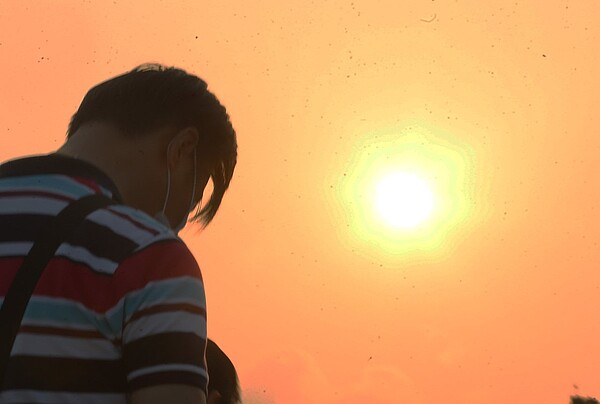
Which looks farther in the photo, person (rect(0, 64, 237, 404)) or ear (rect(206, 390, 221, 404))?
ear (rect(206, 390, 221, 404))

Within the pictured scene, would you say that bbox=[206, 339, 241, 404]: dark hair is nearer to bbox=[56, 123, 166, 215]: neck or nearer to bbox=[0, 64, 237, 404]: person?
bbox=[56, 123, 166, 215]: neck

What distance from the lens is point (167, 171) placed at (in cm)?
393

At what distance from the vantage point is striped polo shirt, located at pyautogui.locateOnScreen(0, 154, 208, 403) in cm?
296

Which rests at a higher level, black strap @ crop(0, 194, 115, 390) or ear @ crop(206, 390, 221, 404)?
black strap @ crop(0, 194, 115, 390)

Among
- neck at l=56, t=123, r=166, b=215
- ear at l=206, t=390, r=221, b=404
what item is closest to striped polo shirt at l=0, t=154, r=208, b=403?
neck at l=56, t=123, r=166, b=215

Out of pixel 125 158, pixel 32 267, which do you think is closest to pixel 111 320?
pixel 32 267

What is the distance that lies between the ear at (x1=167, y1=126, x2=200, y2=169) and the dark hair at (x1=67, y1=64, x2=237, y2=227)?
5 cm

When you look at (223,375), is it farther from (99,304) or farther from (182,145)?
(99,304)

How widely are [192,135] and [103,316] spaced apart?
1.28m

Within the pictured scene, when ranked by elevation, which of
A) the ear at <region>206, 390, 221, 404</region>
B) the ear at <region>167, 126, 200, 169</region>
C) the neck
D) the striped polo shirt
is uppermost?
the ear at <region>167, 126, 200, 169</region>

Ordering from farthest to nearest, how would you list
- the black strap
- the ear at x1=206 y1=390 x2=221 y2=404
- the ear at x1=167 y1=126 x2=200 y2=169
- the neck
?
the ear at x1=206 y1=390 x2=221 y2=404 < the ear at x1=167 y1=126 x2=200 y2=169 < the neck < the black strap

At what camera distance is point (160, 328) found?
117 inches

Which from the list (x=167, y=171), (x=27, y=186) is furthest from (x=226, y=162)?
(x=27, y=186)

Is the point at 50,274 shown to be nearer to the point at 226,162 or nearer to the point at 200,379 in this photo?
the point at 200,379
